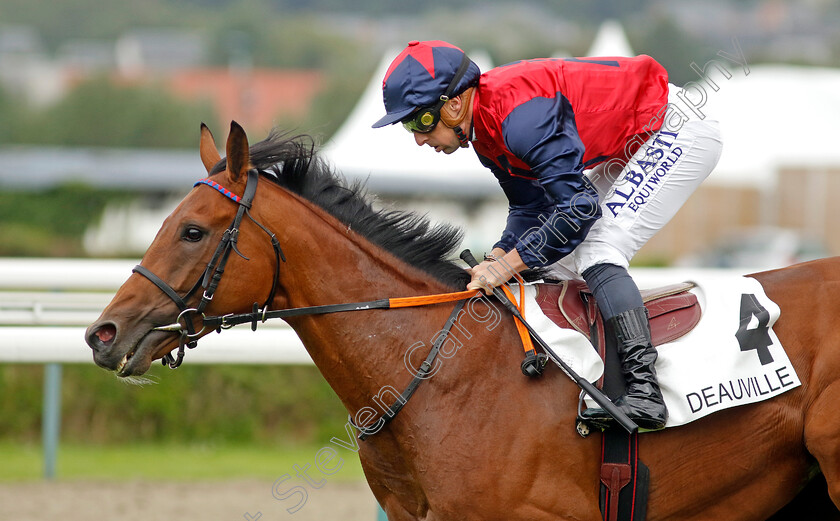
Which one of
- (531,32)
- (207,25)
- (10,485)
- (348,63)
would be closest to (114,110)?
(348,63)

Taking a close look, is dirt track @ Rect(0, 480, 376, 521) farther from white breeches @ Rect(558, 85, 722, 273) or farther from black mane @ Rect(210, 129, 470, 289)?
white breeches @ Rect(558, 85, 722, 273)

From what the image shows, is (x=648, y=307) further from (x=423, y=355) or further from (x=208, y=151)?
(x=208, y=151)

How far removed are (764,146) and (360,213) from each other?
844 inches

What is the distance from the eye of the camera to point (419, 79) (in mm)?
2832

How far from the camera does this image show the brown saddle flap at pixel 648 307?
9.49 feet

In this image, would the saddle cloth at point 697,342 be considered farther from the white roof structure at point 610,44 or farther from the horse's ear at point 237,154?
the white roof structure at point 610,44

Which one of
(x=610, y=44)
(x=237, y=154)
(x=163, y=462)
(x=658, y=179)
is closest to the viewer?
(x=237, y=154)

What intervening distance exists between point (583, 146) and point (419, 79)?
552mm

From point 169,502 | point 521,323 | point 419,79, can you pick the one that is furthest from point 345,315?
point 169,502

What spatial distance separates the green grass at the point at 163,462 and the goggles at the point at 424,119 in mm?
3146

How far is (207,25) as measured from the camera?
101 meters

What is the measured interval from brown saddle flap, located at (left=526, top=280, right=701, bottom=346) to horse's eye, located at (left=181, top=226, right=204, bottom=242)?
43.0 inches

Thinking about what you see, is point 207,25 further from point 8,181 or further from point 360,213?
point 360,213

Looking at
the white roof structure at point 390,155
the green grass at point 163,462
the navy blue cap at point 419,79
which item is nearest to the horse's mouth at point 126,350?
the navy blue cap at point 419,79
